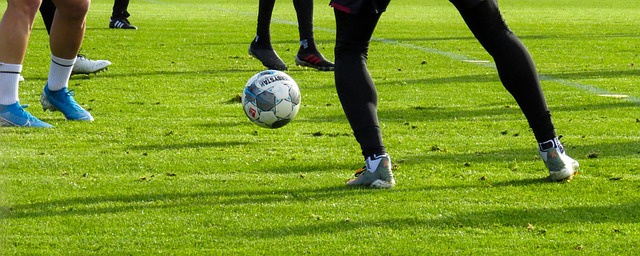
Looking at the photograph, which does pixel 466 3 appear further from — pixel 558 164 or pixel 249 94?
pixel 249 94

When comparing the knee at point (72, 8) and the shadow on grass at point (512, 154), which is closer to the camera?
the shadow on grass at point (512, 154)

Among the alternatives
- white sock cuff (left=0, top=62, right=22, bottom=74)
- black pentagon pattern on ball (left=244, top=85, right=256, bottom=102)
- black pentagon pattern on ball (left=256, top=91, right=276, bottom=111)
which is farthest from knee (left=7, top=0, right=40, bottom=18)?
black pentagon pattern on ball (left=256, top=91, right=276, bottom=111)

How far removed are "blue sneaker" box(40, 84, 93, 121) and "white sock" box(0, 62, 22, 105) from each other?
0.47 metres

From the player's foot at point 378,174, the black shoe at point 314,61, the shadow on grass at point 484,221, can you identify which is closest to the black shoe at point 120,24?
the black shoe at point 314,61

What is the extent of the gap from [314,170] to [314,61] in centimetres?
531

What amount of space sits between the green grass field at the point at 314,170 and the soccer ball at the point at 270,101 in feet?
0.46

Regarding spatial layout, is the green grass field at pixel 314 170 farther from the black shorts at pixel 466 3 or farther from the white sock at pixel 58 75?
the black shorts at pixel 466 3

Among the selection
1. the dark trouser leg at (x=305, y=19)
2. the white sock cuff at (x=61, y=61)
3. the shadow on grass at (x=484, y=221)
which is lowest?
the dark trouser leg at (x=305, y=19)

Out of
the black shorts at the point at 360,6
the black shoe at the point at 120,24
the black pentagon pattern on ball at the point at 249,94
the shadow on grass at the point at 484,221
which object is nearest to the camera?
the shadow on grass at the point at 484,221

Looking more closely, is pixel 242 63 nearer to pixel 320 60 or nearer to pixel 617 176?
pixel 320 60

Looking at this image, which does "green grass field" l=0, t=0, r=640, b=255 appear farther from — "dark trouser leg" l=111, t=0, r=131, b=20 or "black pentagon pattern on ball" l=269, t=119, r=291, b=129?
"dark trouser leg" l=111, t=0, r=131, b=20

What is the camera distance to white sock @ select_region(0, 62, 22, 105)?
24.3 ft

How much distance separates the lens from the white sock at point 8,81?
7.42 m

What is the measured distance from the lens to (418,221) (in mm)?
4797
